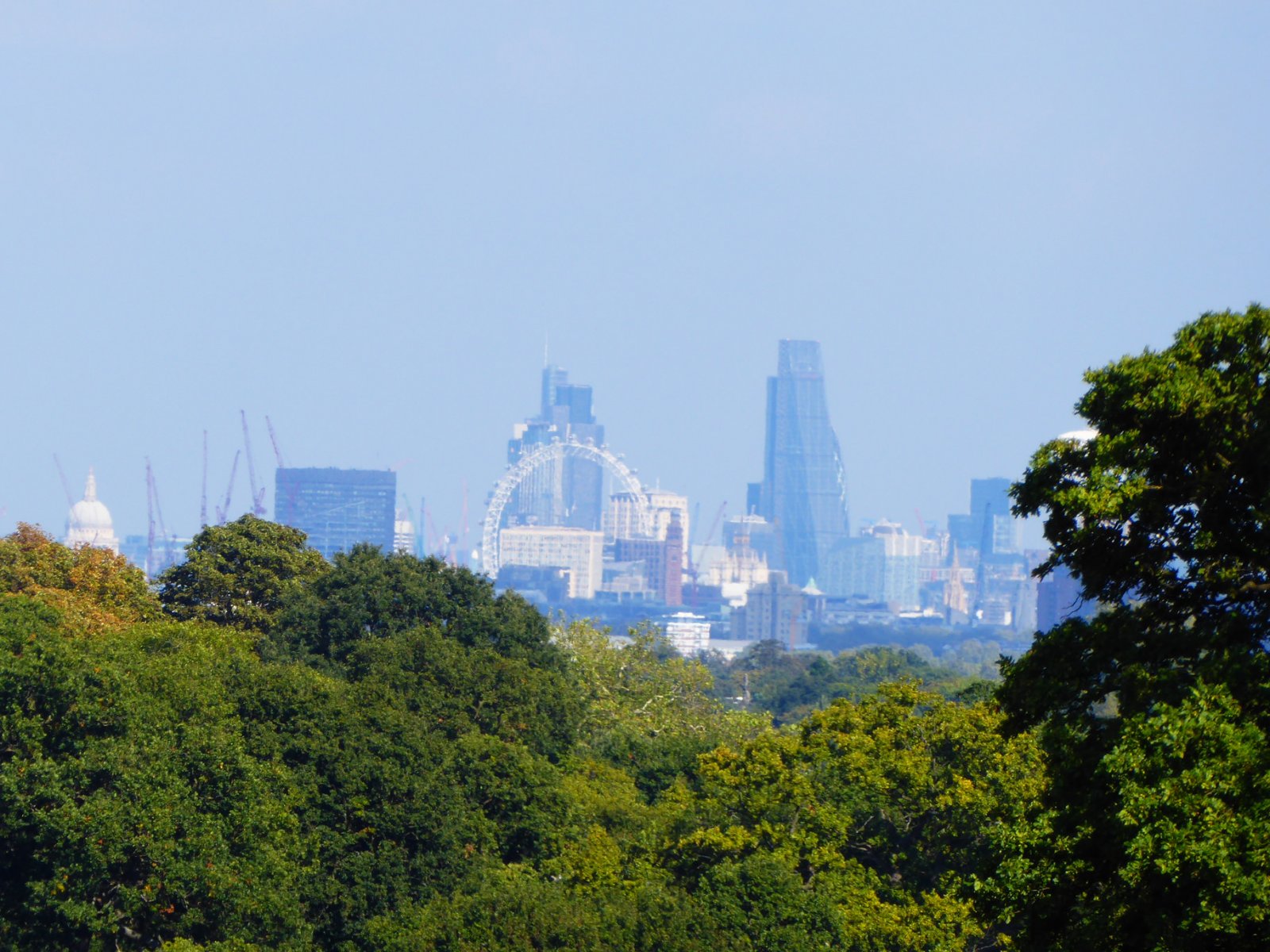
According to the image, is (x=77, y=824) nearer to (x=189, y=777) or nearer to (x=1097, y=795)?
(x=189, y=777)

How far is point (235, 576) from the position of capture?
60.5 m

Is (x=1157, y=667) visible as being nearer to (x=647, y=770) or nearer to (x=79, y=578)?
(x=647, y=770)

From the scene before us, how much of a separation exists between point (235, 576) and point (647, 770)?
19.3 meters

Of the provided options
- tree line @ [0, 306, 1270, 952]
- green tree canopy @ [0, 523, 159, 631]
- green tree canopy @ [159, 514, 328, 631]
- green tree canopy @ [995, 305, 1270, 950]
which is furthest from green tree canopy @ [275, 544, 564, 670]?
green tree canopy @ [995, 305, 1270, 950]

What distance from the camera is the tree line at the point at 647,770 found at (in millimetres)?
15750

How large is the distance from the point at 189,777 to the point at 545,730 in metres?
12.1

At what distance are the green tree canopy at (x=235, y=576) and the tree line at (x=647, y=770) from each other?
3034mm

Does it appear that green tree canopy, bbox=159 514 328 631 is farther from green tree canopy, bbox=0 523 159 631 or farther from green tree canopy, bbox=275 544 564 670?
green tree canopy, bbox=275 544 564 670

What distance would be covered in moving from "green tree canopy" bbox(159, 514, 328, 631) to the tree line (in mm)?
3034

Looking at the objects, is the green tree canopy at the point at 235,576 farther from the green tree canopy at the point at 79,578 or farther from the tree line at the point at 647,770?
A: the tree line at the point at 647,770

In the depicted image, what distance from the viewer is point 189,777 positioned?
120ft

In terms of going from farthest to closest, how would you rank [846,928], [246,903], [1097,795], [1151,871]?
[246,903]
[846,928]
[1097,795]
[1151,871]

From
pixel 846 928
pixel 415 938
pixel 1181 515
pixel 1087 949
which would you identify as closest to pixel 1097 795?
pixel 1087 949

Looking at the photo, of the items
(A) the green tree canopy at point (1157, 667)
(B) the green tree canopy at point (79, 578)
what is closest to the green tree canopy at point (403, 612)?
(B) the green tree canopy at point (79, 578)
